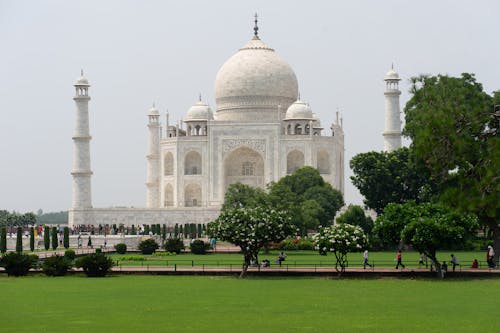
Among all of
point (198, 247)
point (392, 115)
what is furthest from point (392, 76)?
point (198, 247)

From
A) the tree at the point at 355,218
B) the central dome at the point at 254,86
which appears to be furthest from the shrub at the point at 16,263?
the central dome at the point at 254,86

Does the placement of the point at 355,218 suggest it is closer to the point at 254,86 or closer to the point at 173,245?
the point at 173,245

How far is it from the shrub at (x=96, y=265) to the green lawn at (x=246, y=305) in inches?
36.5

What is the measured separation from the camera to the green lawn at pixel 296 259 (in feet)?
90.3

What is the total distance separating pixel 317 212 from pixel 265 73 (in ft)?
59.2

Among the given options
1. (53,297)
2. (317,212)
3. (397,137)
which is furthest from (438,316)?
(397,137)

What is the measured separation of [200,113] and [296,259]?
2838 cm

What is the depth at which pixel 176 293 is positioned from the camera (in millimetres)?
19359

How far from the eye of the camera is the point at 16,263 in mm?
23953

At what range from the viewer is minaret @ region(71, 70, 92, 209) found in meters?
52.7

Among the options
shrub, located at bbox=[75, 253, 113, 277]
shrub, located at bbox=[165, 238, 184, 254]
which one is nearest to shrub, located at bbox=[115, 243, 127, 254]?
shrub, located at bbox=[165, 238, 184, 254]

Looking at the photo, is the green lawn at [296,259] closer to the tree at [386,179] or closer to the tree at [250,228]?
the tree at [250,228]

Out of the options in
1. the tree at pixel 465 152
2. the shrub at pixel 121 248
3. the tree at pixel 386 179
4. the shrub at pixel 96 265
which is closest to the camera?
the tree at pixel 465 152

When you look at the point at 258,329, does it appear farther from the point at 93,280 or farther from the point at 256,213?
the point at 256,213
